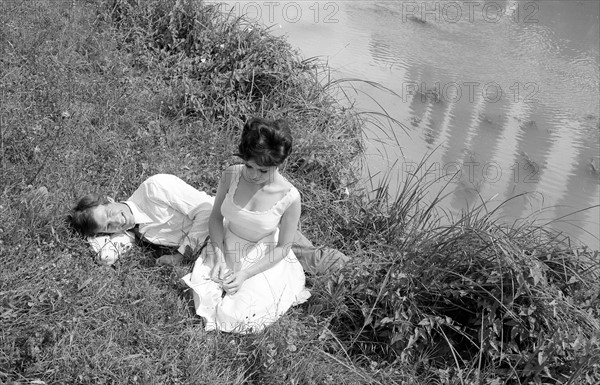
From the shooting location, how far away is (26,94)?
4.37 meters

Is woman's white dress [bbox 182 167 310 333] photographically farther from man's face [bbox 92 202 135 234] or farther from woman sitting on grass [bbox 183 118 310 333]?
man's face [bbox 92 202 135 234]

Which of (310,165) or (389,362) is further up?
(310,165)

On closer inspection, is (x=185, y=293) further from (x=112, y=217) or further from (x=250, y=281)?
(x=112, y=217)

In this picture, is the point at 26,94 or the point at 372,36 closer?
the point at 26,94

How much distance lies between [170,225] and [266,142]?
92 centimetres

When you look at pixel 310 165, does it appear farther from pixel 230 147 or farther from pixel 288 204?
pixel 288 204

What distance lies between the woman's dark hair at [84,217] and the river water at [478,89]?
7.56ft

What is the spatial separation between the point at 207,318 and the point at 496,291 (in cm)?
148

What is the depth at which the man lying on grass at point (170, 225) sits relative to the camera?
11.8 ft

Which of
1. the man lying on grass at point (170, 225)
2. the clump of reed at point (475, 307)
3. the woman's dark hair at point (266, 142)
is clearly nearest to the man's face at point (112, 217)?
the man lying on grass at point (170, 225)

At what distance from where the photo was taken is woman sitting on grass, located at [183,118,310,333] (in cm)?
320

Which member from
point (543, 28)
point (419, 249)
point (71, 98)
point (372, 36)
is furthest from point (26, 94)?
point (543, 28)

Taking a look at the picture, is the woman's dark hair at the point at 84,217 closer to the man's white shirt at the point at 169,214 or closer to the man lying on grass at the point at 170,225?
the man lying on grass at the point at 170,225

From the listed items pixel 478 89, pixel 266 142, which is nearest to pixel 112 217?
pixel 266 142
